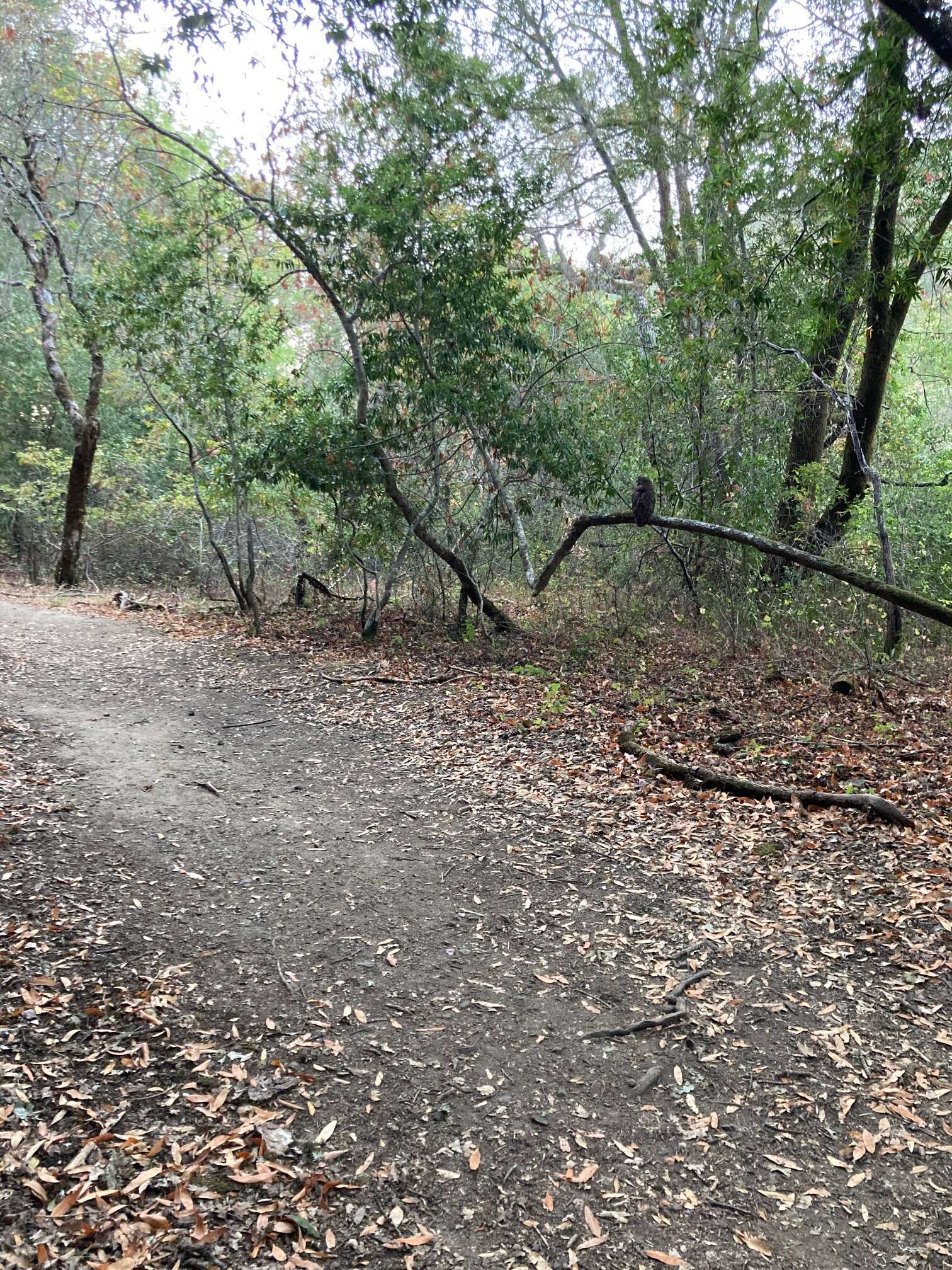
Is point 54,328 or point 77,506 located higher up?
point 54,328

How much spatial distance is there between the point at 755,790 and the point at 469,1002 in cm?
260

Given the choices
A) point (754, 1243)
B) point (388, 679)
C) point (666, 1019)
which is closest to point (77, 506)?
point (388, 679)

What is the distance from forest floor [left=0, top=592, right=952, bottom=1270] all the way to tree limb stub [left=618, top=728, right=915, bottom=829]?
11cm

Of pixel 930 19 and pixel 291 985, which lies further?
pixel 930 19

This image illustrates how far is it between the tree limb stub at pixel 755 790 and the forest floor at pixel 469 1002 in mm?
114

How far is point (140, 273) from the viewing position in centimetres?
857

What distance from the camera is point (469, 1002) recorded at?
3.22 m

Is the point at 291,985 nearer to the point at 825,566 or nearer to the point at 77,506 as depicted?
the point at 825,566

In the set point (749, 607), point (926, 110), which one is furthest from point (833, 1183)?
point (749, 607)

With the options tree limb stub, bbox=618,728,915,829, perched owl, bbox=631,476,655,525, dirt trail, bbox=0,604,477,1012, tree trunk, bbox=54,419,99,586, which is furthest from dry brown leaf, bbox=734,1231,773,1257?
tree trunk, bbox=54,419,99,586

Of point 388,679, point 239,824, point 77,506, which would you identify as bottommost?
point 239,824

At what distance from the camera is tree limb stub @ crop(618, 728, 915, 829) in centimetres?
457

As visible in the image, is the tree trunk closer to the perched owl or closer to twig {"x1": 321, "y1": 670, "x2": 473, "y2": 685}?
twig {"x1": 321, "y1": 670, "x2": 473, "y2": 685}

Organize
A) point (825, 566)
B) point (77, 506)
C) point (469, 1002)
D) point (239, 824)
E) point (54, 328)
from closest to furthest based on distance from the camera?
point (469, 1002), point (239, 824), point (825, 566), point (54, 328), point (77, 506)
